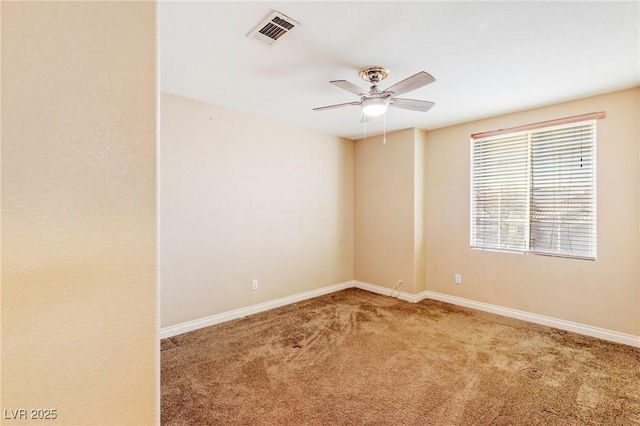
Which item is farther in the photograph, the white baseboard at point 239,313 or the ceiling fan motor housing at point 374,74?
the white baseboard at point 239,313

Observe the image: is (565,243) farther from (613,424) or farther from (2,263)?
(2,263)

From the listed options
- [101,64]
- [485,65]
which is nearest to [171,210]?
[101,64]

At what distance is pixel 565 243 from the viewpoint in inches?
133

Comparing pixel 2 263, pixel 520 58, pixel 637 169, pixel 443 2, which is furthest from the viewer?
pixel 637 169

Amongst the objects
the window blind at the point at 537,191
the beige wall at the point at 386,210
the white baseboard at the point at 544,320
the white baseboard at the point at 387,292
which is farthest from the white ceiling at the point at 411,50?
the white baseboard at the point at 387,292

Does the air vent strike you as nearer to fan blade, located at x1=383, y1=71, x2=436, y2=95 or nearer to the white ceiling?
the white ceiling

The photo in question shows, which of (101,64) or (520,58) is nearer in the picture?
(101,64)

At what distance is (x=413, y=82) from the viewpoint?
2.20 m

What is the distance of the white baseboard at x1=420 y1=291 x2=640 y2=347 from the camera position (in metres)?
3.01

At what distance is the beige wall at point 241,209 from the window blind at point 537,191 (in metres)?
2.04

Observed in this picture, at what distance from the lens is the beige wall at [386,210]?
14.4 feet

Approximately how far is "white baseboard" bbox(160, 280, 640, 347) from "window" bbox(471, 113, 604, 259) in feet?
2.46

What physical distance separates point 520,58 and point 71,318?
118 inches

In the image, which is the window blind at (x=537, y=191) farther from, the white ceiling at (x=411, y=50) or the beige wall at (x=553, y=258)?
the white ceiling at (x=411, y=50)
